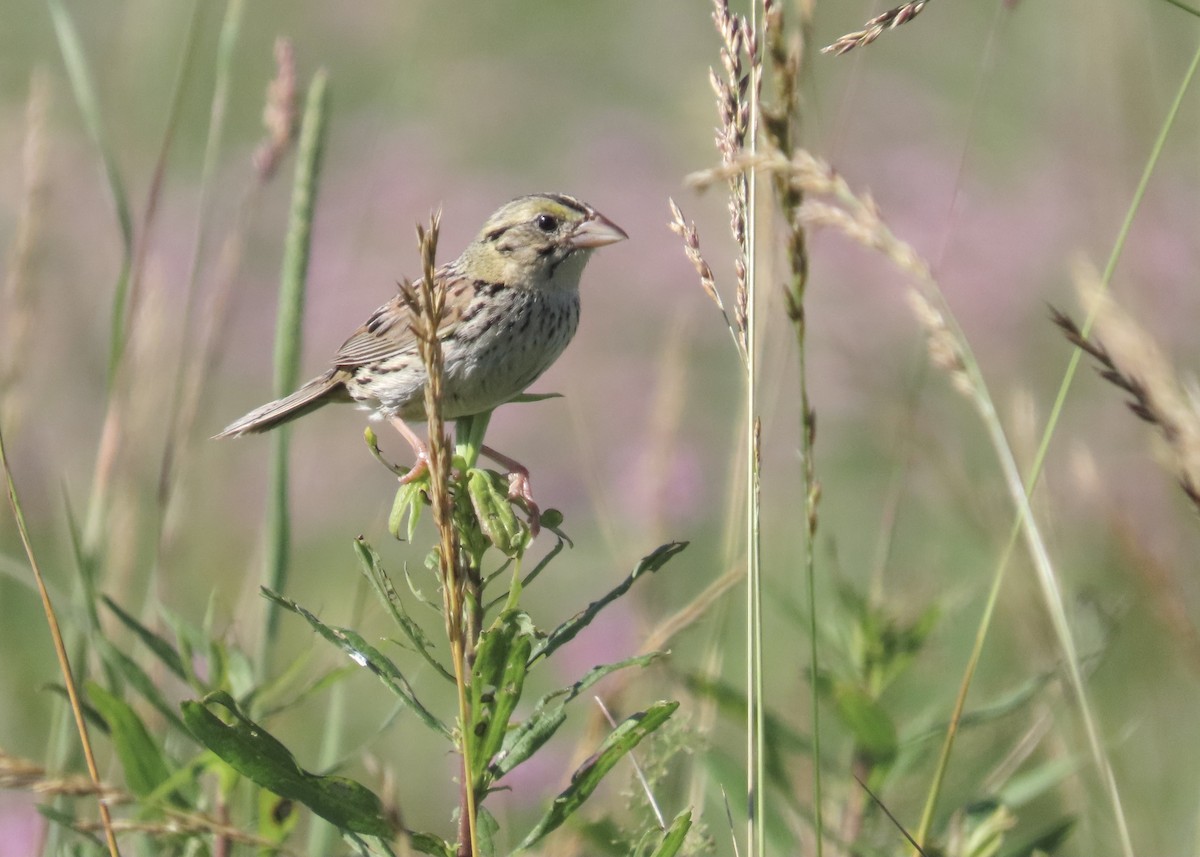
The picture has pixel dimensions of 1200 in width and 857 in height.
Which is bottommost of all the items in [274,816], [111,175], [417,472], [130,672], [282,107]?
[274,816]

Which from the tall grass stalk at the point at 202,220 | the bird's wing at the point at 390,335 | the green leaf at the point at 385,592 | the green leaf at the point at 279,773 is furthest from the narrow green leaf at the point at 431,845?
the bird's wing at the point at 390,335

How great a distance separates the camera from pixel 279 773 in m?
1.60

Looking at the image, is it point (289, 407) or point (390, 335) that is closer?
point (289, 407)

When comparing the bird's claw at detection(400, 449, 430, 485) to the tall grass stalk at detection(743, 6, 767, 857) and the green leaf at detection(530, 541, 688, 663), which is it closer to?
the green leaf at detection(530, 541, 688, 663)

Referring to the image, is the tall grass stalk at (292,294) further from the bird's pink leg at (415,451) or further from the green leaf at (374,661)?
the green leaf at (374,661)

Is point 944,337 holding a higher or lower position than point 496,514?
higher

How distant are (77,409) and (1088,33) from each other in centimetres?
358

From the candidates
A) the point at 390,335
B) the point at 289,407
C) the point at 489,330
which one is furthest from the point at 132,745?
the point at 390,335

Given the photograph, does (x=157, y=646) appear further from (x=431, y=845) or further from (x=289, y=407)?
(x=289, y=407)

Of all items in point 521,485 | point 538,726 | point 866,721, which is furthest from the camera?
point 866,721

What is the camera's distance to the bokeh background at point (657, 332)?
9.88 feet

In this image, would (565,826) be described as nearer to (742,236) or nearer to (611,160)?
(742,236)

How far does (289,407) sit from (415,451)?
10.3 inches

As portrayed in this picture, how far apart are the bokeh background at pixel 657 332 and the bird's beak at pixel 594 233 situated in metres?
0.26
